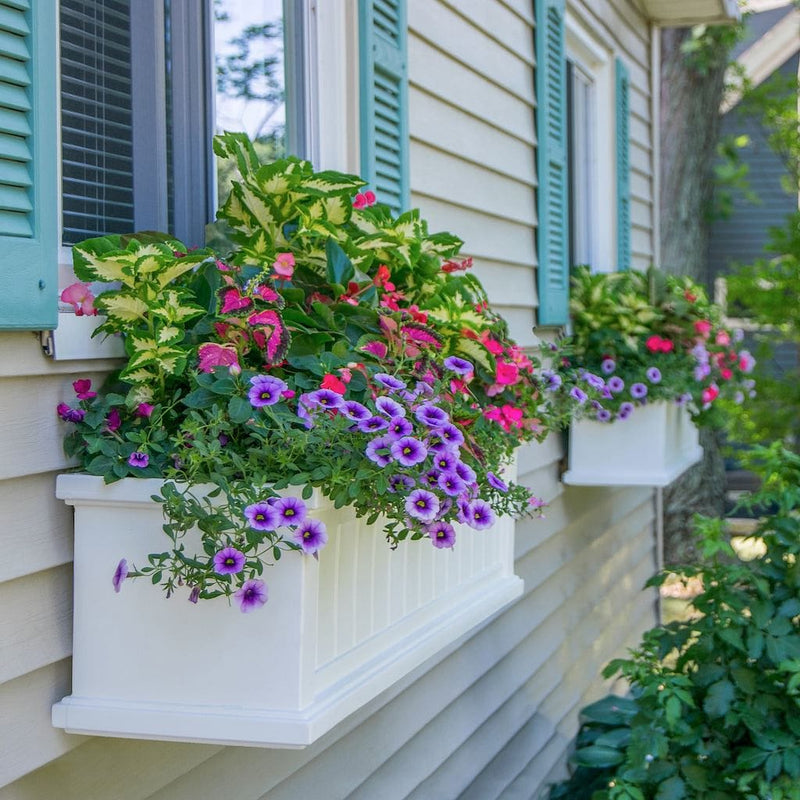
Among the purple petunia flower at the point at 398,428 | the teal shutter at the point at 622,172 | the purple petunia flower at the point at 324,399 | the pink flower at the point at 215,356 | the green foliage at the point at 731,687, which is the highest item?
the teal shutter at the point at 622,172

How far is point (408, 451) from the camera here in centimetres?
161

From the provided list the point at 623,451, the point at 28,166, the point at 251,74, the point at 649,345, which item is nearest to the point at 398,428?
the point at 28,166

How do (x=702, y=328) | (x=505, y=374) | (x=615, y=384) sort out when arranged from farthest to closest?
(x=702, y=328) < (x=615, y=384) < (x=505, y=374)

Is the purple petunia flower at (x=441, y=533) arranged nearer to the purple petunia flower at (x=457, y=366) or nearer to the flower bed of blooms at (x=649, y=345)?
the purple petunia flower at (x=457, y=366)

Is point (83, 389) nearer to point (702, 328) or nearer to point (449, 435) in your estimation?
point (449, 435)

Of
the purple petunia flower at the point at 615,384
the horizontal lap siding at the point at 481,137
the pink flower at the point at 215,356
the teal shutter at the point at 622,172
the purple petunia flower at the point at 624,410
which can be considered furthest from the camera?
the teal shutter at the point at 622,172

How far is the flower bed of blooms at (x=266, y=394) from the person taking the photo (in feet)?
Result: 5.17

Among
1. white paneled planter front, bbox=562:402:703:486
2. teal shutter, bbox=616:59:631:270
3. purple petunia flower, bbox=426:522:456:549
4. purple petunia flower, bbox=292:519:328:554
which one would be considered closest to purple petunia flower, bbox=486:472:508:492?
purple petunia flower, bbox=426:522:456:549

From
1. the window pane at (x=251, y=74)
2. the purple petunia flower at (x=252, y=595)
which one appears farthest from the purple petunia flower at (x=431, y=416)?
the window pane at (x=251, y=74)

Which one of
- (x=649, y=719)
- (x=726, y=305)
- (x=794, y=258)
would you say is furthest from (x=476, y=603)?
(x=726, y=305)

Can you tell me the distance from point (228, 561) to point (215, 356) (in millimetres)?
330

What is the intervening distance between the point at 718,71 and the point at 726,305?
2264 millimetres

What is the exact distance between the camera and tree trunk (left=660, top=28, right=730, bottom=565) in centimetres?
841

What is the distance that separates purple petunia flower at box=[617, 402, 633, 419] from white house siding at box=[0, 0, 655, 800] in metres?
0.28
